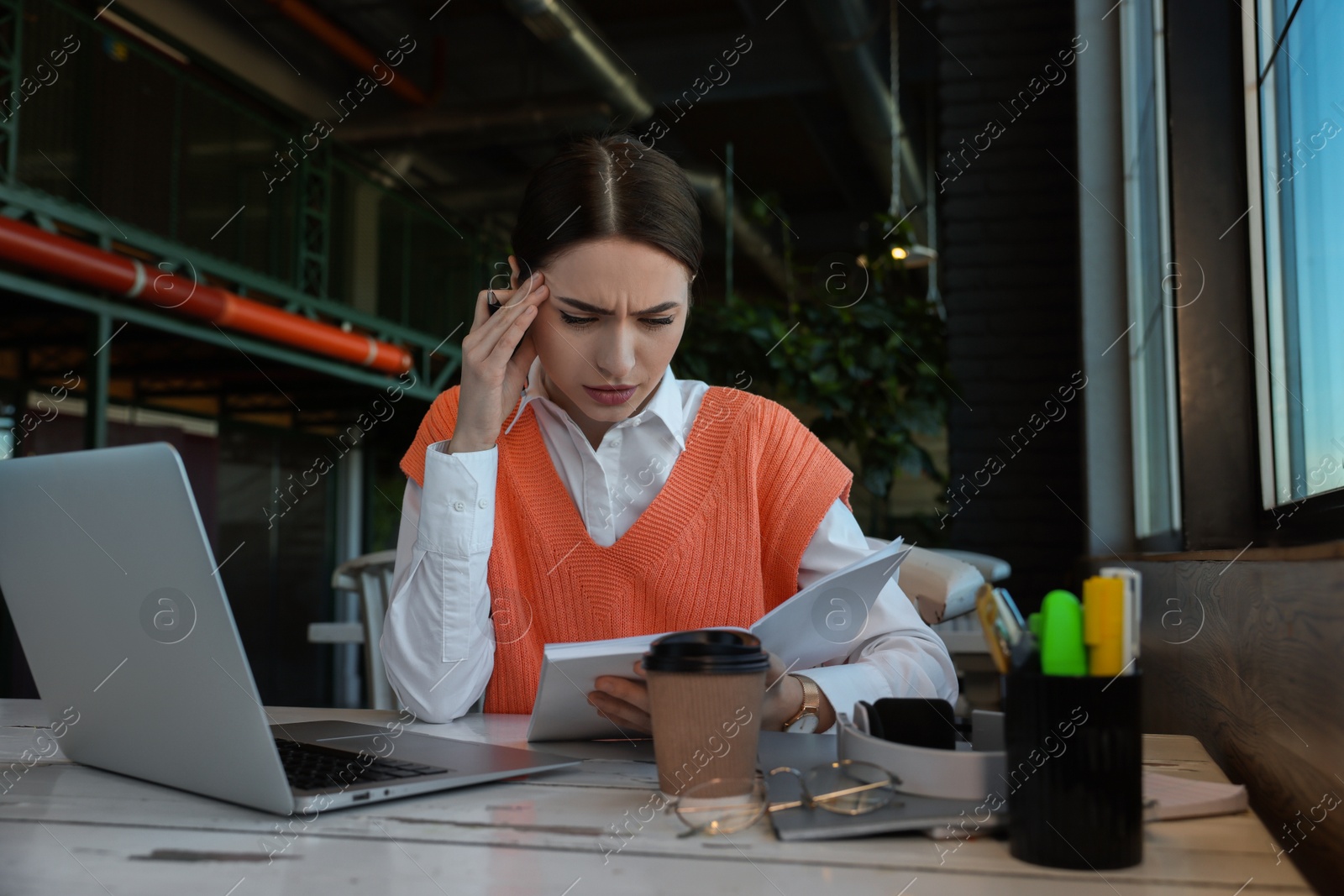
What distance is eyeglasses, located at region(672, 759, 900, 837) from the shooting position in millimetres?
693

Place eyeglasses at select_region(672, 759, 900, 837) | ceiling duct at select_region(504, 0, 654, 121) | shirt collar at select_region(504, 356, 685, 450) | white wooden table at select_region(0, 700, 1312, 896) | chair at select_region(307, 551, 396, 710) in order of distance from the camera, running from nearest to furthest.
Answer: white wooden table at select_region(0, 700, 1312, 896), eyeglasses at select_region(672, 759, 900, 837), shirt collar at select_region(504, 356, 685, 450), chair at select_region(307, 551, 396, 710), ceiling duct at select_region(504, 0, 654, 121)

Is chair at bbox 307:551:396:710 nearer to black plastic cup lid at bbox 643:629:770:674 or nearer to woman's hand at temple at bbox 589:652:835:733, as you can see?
woman's hand at temple at bbox 589:652:835:733

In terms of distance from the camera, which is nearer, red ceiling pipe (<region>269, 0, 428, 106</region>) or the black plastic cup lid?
the black plastic cup lid

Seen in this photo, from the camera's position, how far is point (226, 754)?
731 mm

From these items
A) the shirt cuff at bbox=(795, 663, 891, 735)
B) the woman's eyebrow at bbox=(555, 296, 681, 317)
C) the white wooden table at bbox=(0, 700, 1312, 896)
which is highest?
the woman's eyebrow at bbox=(555, 296, 681, 317)

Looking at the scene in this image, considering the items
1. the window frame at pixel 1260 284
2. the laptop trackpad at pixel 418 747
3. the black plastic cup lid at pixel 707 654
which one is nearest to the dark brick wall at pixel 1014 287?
the window frame at pixel 1260 284

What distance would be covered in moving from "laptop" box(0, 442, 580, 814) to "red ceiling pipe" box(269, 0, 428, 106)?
19.0 feet

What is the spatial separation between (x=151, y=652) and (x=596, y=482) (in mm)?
829

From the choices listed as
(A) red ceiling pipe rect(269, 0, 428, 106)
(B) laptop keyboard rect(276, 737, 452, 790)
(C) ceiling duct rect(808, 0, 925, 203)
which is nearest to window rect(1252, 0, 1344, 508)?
(B) laptop keyboard rect(276, 737, 452, 790)

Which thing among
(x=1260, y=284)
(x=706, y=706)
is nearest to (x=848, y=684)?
(x=706, y=706)

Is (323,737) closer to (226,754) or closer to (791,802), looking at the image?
(226,754)

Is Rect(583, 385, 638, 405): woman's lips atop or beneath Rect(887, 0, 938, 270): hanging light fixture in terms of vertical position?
beneath

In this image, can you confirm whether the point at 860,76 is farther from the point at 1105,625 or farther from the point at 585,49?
the point at 1105,625

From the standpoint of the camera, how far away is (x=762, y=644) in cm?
98
